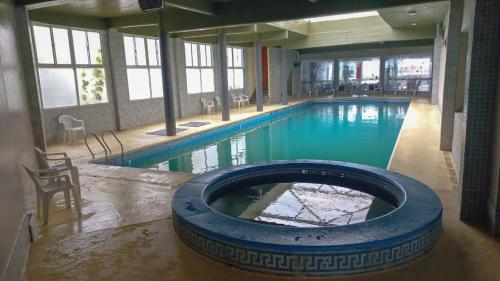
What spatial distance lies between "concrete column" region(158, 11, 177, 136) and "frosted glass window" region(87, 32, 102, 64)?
1912 millimetres

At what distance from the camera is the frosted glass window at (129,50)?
9.21 meters

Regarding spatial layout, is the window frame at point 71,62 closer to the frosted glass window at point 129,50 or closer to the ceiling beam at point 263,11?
the frosted glass window at point 129,50

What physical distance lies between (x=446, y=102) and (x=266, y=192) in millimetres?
3175

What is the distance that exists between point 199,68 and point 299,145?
588cm

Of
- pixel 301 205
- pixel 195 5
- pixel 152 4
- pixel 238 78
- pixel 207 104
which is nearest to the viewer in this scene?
pixel 301 205

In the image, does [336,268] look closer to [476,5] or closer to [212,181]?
[212,181]

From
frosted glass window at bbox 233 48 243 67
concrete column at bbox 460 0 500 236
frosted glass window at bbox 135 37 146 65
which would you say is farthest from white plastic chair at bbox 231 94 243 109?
concrete column at bbox 460 0 500 236

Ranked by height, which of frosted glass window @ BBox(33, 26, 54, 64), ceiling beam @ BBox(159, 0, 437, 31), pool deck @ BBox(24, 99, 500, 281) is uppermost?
ceiling beam @ BBox(159, 0, 437, 31)

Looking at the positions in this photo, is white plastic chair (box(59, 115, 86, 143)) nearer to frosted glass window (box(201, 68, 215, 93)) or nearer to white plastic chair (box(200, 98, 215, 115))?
white plastic chair (box(200, 98, 215, 115))

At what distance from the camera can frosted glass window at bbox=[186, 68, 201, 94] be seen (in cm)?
1169

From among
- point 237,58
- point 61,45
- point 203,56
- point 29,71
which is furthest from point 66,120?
point 237,58

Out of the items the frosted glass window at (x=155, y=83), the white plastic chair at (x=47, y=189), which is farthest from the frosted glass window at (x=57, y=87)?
the white plastic chair at (x=47, y=189)

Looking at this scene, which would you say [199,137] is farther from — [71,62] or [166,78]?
[71,62]

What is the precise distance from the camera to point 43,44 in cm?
727
